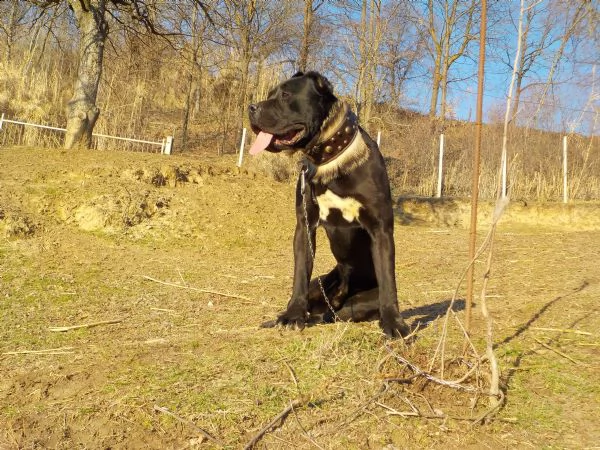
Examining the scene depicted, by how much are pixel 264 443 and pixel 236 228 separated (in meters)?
6.60

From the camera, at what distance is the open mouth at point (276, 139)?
3.35 metres

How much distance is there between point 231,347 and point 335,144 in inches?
50.2

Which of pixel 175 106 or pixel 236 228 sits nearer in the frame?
pixel 236 228

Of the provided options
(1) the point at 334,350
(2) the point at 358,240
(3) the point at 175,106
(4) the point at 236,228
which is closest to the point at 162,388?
(1) the point at 334,350

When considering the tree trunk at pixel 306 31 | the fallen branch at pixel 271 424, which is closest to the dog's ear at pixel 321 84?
the fallen branch at pixel 271 424

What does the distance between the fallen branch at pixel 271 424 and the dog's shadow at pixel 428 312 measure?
1.57 meters

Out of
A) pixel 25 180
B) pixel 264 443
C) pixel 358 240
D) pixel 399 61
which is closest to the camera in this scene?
pixel 264 443

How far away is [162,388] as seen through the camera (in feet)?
8.14

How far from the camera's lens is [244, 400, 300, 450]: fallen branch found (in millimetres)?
2050

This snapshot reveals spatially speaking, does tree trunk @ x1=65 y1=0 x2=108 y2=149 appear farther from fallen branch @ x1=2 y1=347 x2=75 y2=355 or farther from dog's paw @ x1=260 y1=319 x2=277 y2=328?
dog's paw @ x1=260 y1=319 x2=277 y2=328

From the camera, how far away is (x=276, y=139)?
3.42m

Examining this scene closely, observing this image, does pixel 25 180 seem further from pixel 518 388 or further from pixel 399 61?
pixel 399 61

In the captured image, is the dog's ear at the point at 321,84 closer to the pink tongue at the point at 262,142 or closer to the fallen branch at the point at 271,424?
the pink tongue at the point at 262,142

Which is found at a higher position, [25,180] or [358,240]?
[25,180]
